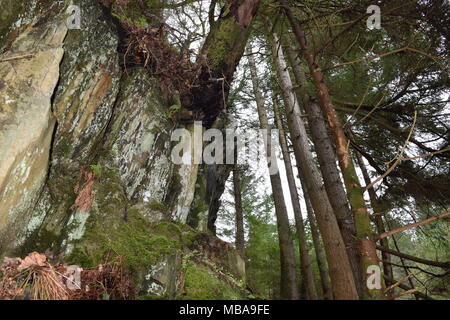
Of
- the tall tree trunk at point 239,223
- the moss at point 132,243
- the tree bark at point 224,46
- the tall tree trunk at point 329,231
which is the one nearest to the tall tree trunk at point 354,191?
the tall tree trunk at point 329,231

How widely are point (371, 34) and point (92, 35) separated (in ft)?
15.2

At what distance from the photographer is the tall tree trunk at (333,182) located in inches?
112

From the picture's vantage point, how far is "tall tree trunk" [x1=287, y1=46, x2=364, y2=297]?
2.85 metres

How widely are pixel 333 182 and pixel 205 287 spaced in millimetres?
2046

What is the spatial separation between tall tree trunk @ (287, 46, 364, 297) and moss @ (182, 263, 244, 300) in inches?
61.1

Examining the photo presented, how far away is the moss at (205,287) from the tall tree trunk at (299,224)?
6.15 m

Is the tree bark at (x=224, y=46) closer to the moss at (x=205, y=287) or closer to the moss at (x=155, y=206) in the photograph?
the moss at (x=155, y=206)

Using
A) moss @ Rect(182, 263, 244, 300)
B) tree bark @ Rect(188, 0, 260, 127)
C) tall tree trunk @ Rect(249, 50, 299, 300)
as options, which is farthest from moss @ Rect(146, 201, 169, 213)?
tall tree trunk @ Rect(249, 50, 299, 300)

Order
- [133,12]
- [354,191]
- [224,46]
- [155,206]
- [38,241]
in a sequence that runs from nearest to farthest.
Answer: [354,191] → [38,241] → [155,206] → [224,46] → [133,12]

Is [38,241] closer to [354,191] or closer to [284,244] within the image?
[354,191]

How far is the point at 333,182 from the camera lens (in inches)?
128

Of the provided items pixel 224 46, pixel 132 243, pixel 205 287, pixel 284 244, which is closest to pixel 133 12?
pixel 224 46
